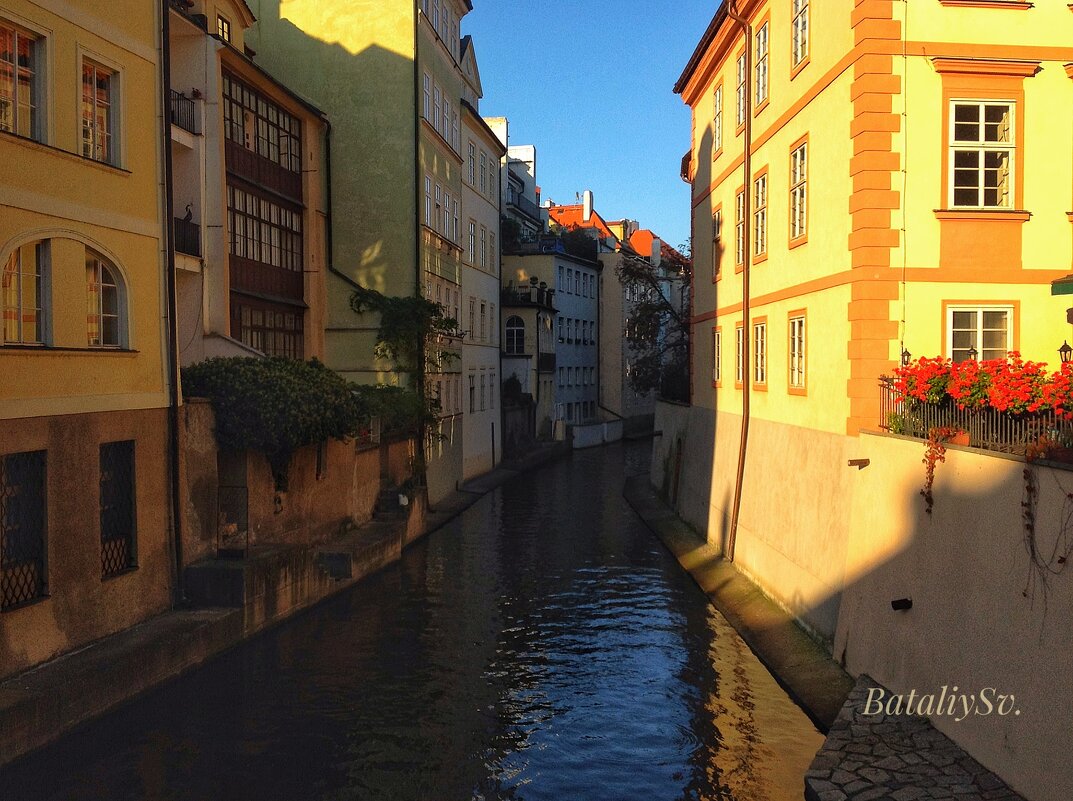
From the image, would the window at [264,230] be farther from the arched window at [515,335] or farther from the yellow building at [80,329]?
the arched window at [515,335]

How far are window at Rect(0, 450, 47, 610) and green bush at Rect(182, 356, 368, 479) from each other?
4.58 m

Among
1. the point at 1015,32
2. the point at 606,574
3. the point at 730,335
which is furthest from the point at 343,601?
the point at 1015,32

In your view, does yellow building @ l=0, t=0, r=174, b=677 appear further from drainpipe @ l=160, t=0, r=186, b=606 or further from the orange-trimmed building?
the orange-trimmed building

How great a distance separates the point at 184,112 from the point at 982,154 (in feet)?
49.4

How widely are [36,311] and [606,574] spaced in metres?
13.8

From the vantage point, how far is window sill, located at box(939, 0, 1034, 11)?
14398 millimetres

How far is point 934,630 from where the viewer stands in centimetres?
1127

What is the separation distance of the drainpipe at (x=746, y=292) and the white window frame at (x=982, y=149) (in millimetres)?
6098

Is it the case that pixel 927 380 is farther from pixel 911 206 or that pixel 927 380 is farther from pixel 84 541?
pixel 84 541

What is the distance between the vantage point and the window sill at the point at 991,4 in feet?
47.2

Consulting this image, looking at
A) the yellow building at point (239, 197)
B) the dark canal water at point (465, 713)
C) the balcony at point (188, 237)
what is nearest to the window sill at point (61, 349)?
the dark canal water at point (465, 713)

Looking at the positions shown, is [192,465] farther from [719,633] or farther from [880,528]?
[880,528]

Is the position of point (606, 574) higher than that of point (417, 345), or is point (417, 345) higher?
point (417, 345)

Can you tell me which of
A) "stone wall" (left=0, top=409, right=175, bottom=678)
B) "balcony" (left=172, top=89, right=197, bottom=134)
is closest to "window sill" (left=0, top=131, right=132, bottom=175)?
"stone wall" (left=0, top=409, right=175, bottom=678)
